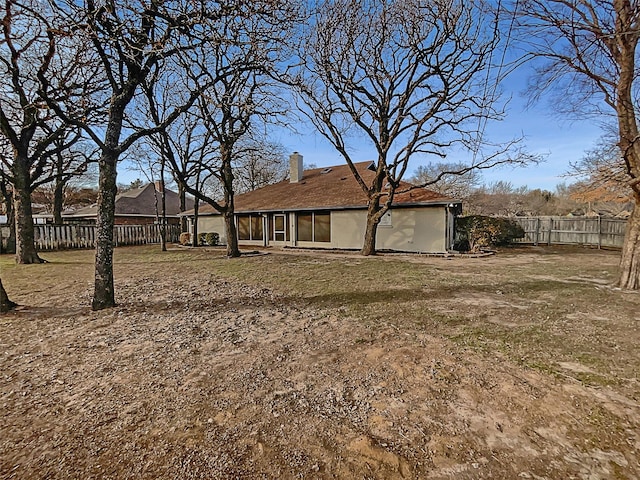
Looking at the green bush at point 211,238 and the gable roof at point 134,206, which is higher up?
the gable roof at point 134,206

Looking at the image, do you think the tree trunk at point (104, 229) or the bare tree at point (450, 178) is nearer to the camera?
the tree trunk at point (104, 229)

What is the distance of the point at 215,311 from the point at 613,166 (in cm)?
1124

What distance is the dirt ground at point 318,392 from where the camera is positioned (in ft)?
6.28

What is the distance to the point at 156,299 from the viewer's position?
235 inches

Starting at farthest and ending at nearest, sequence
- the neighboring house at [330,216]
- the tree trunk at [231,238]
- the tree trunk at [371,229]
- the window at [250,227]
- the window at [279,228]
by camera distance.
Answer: the window at [250,227] → the window at [279,228] → the neighboring house at [330,216] → the tree trunk at [371,229] → the tree trunk at [231,238]

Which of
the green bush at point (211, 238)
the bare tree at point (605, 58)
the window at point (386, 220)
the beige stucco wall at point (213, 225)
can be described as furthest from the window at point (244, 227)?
the bare tree at point (605, 58)

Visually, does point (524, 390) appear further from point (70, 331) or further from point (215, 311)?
point (70, 331)

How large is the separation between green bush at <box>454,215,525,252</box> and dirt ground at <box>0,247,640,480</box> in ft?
29.8

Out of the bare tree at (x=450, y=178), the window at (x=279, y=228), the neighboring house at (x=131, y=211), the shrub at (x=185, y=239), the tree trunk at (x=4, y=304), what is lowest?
the tree trunk at (x=4, y=304)

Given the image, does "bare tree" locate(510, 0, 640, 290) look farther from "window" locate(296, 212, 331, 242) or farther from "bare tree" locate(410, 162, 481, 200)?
"bare tree" locate(410, 162, 481, 200)

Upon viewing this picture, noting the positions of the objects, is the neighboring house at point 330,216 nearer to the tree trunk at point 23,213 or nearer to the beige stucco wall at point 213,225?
the beige stucco wall at point 213,225

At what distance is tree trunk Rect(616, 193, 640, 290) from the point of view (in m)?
6.24

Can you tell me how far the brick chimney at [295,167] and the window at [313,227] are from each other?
463 centimetres

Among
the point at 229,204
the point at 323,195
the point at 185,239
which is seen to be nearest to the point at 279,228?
the point at 323,195
